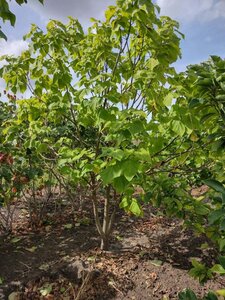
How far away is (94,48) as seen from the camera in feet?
10.5

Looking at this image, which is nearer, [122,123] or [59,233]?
[122,123]

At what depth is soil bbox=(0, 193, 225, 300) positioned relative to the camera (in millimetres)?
3355

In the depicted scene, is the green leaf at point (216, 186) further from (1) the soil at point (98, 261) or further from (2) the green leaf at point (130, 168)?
(1) the soil at point (98, 261)

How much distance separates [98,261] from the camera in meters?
3.89

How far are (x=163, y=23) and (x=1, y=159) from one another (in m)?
2.75

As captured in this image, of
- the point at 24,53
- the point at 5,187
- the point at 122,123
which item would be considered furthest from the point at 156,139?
the point at 5,187

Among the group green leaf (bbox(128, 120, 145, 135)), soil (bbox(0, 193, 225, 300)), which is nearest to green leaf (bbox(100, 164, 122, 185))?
green leaf (bbox(128, 120, 145, 135))

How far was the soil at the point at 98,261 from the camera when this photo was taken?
11.0 ft

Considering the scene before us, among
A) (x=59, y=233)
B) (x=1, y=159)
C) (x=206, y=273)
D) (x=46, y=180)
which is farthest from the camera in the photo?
(x=46, y=180)

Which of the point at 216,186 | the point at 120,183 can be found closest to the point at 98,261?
the point at 120,183

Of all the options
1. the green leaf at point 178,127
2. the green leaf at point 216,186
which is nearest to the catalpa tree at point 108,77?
the green leaf at point 178,127

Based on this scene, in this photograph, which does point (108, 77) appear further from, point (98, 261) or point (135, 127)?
point (98, 261)

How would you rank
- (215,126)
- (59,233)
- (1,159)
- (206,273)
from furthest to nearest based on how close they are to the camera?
(59,233)
(1,159)
(215,126)
(206,273)

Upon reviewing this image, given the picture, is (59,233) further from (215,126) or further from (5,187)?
(215,126)
